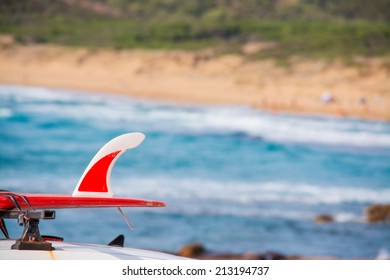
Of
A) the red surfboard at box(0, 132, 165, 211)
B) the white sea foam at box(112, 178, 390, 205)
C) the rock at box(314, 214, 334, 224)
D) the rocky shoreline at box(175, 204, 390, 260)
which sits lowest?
the red surfboard at box(0, 132, 165, 211)

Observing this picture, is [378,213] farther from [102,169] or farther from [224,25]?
[102,169]

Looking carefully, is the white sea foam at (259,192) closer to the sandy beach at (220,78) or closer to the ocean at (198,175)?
the ocean at (198,175)

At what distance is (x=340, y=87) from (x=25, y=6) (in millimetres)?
2015

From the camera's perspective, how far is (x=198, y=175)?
561cm

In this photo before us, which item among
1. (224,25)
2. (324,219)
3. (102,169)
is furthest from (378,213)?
(102,169)

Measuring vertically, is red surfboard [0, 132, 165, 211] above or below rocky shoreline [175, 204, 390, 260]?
below

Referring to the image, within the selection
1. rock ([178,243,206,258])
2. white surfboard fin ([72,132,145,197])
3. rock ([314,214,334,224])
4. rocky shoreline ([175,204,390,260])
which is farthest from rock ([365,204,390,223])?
white surfboard fin ([72,132,145,197])

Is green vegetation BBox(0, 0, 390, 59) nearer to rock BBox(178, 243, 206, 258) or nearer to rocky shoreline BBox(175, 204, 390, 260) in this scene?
rocky shoreline BBox(175, 204, 390, 260)

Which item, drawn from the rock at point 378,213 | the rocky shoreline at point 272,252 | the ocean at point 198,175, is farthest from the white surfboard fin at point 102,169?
the rock at point 378,213

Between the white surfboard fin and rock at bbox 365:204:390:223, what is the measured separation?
12.7 feet

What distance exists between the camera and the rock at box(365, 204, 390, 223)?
554 cm

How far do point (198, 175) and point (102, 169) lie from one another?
3.83 metres
